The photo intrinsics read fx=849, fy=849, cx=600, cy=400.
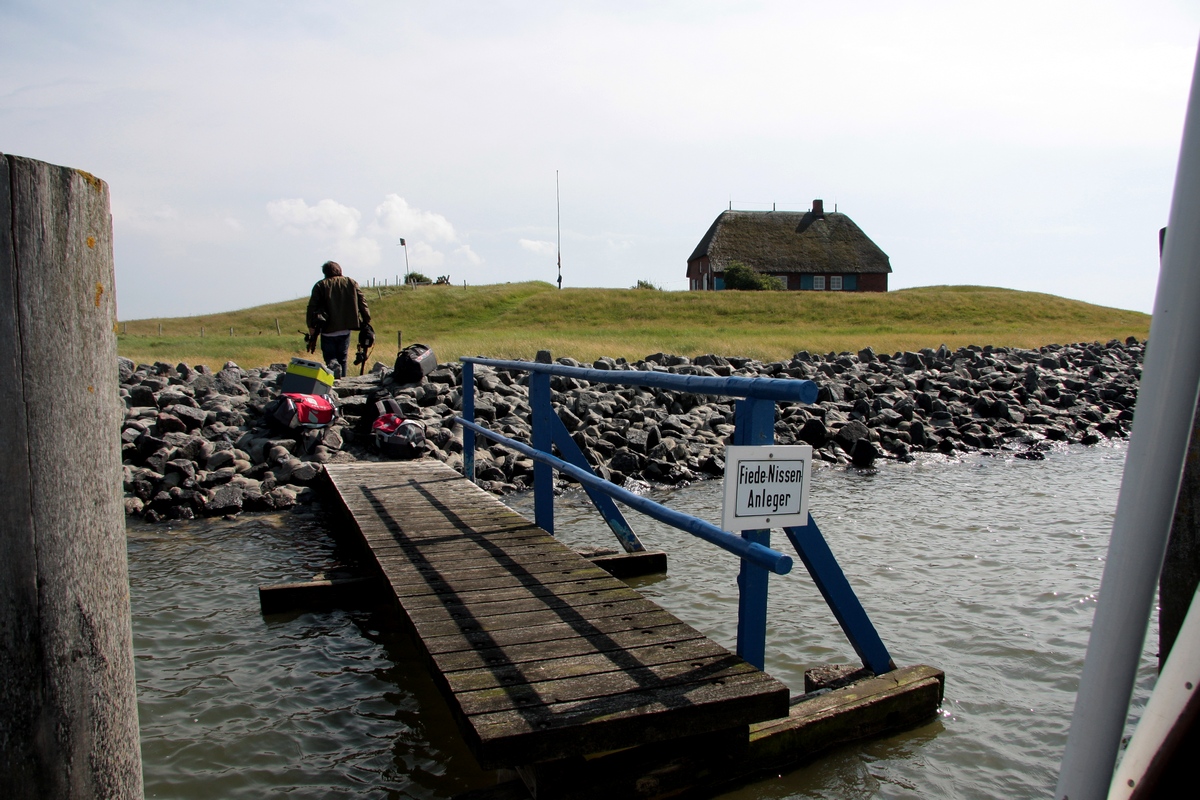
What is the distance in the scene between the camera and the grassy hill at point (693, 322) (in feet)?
89.2

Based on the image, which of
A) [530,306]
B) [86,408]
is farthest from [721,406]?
[530,306]

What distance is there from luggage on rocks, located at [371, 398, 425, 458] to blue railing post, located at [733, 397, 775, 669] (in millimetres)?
7424

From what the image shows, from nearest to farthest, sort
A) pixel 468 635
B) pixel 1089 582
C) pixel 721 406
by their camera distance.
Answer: pixel 468 635 < pixel 1089 582 < pixel 721 406

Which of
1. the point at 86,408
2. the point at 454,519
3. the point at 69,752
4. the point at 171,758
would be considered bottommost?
the point at 171,758

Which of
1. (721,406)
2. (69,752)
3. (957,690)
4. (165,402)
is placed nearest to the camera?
(69,752)

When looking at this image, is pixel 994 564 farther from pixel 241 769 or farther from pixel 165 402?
pixel 165 402

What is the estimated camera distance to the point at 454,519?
6.37m

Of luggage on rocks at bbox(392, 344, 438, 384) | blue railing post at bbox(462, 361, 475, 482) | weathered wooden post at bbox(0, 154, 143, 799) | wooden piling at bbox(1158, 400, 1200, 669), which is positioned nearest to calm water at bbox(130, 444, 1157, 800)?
blue railing post at bbox(462, 361, 475, 482)

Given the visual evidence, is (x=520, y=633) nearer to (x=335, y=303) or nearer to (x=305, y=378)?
(x=305, y=378)

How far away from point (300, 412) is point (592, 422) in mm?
4096

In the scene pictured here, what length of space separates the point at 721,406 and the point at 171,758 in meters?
11.4

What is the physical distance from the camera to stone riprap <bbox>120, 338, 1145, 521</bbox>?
972 cm

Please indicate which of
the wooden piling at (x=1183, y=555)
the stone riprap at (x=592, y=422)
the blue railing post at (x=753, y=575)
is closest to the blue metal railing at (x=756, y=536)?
the blue railing post at (x=753, y=575)

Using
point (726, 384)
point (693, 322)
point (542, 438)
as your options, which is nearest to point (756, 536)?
point (726, 384)
